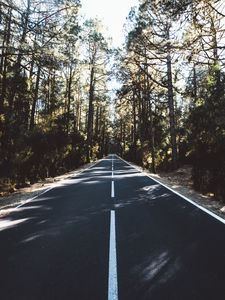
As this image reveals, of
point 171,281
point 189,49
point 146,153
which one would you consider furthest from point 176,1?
point 146,153

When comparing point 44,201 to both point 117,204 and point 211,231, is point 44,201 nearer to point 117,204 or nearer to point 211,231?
point 117,204

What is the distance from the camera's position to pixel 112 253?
6664mm

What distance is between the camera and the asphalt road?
4.88m

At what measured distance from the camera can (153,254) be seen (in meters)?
6.52

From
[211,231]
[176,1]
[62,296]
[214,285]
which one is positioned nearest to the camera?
[62,296]

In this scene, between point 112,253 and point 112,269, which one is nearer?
point 112,269

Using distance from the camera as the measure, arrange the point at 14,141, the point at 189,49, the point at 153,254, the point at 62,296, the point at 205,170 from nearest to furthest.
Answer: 1. the point at 62,296
2. the point at 153,254
3. the point at 189,49
4. the point at 14,141
5. the point at 205,170

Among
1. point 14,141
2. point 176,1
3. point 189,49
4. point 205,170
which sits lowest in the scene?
point 205,170

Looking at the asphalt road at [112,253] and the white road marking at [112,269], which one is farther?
the asphalt road at [112,253]

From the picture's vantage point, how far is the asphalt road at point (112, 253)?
4879 mm

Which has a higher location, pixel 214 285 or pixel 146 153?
pixel 146 153

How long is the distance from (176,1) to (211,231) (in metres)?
6.17

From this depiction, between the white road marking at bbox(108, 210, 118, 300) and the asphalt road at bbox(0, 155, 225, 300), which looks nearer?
the white road marking at bbox(108, 210, 118, 300)

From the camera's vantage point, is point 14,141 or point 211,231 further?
point 14,141
